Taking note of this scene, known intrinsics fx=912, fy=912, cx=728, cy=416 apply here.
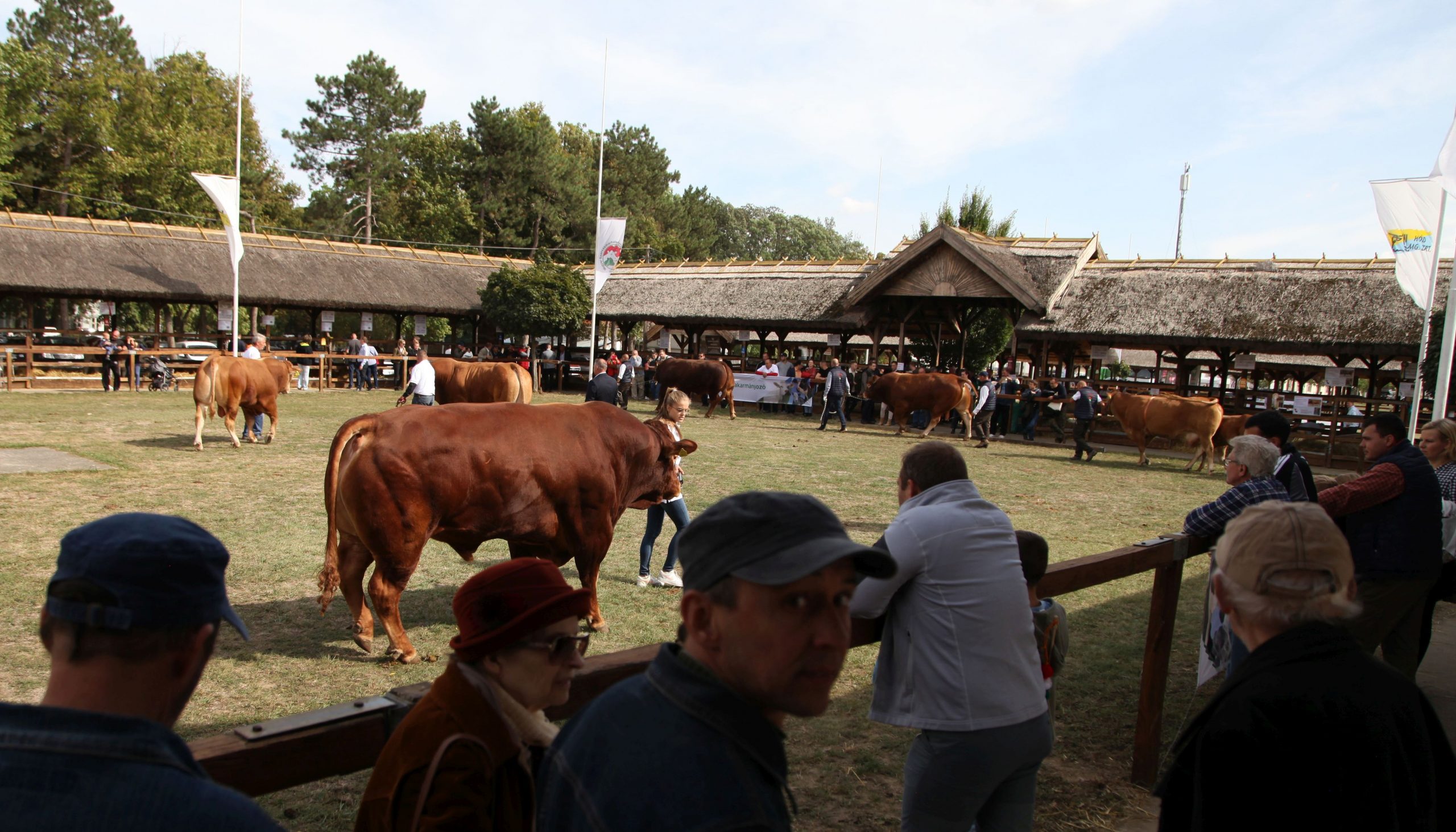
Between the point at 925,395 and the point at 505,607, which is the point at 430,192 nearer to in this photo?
the point at 925,395

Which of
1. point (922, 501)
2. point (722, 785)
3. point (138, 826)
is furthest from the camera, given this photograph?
point (922, 501)

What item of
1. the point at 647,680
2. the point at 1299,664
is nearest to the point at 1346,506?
the point at 1299,664

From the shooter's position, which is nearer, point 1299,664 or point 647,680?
point 647,680

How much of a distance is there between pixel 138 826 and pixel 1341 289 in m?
27.9

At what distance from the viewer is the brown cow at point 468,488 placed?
5.65 metres

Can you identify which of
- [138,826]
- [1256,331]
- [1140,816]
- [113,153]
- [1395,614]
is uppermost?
[113,153]

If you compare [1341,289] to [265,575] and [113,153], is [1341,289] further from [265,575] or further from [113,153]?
[113,153]

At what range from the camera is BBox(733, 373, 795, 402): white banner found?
96.3 ft

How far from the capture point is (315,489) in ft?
35.9

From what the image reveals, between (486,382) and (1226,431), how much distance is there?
50.8 feet

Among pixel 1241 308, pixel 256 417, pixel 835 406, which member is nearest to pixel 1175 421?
pixel 1241 308

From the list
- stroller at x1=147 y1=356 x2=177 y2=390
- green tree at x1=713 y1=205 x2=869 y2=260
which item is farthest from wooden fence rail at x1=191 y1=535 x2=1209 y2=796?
green tree at x1=713 y1=205 x2=869 y2=260

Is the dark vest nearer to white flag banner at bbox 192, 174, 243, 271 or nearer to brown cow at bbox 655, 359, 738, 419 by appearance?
brown cow at bbox 655, 359, 738, 419

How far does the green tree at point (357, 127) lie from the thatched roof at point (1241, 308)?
4546 centimetres
